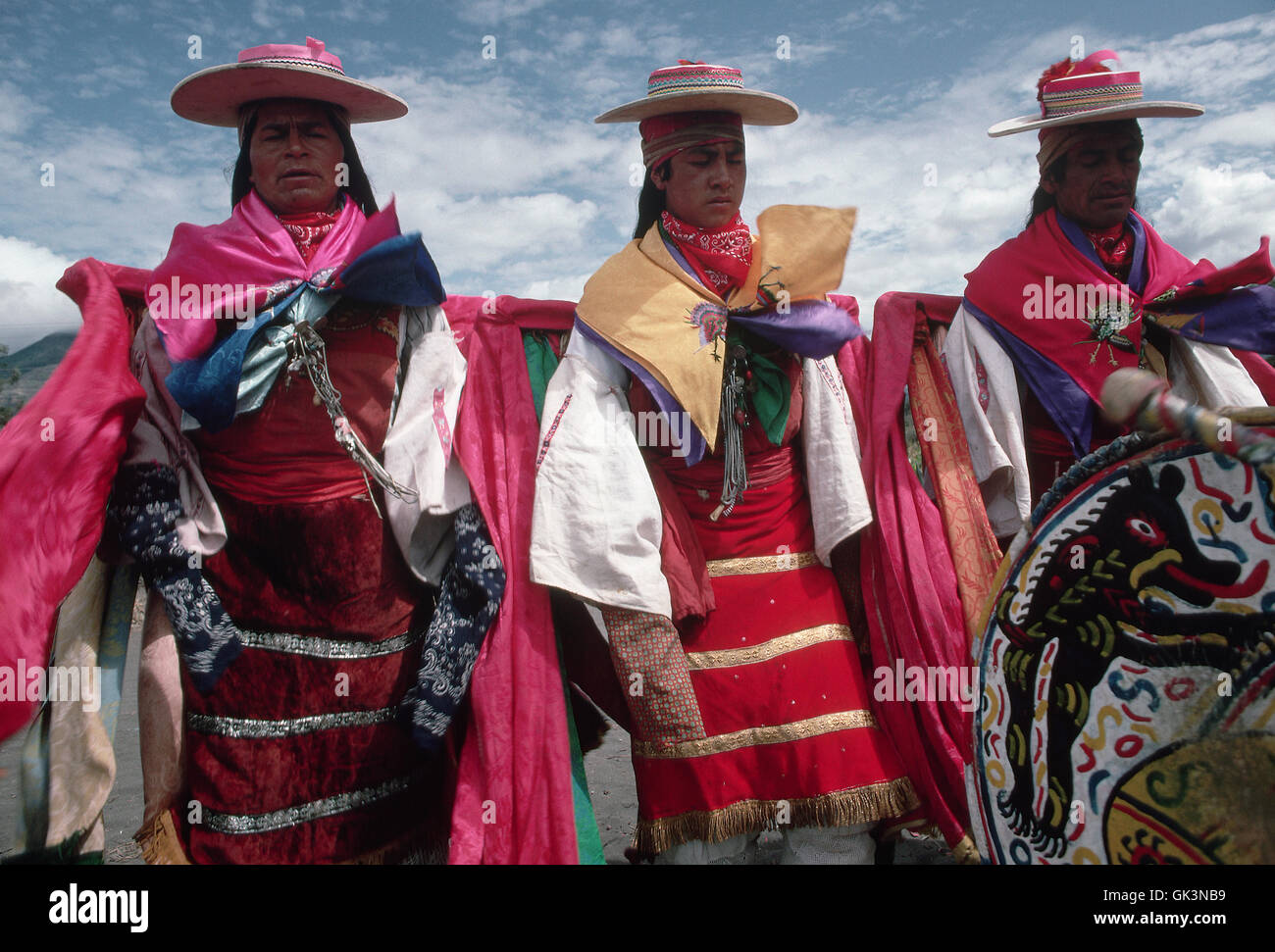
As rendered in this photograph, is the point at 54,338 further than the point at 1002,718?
Yes

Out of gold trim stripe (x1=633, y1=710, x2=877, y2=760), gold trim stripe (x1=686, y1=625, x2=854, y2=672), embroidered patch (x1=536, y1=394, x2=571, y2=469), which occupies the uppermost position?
embroidered patch (x1=536, y1=394, x2=571, y2=469)

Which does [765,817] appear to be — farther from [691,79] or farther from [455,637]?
[691,79]

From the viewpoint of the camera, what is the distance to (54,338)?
8.42 ft

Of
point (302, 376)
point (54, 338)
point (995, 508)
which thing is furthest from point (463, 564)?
point (995, 508)

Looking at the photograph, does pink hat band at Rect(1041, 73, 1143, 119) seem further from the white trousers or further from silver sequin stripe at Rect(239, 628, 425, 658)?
silver sequin stripe at Rect(239, 628, 425, 658)

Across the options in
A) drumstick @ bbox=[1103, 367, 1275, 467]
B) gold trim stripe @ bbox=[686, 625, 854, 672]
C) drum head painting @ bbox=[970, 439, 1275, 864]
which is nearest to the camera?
drumstick @ bbox=[1103, 367, 1275, 467]

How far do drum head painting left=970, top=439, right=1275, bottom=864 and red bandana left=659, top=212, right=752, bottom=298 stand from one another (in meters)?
1.41

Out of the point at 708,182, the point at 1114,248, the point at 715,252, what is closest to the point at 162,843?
the point at 715,252

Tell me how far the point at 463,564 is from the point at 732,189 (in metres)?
1.40

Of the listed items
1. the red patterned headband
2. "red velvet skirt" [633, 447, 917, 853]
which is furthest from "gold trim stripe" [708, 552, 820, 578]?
the red patterned headband

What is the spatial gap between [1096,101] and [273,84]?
8.12 feet

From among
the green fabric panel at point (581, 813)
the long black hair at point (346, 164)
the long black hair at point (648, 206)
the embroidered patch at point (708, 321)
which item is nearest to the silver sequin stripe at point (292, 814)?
the green fabric panel at point (581, 813)

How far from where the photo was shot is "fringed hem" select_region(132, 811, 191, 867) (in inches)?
96.2
